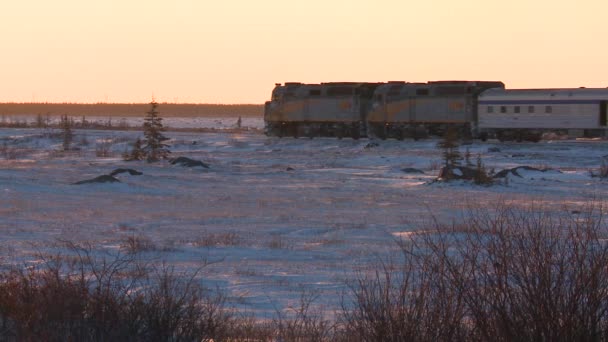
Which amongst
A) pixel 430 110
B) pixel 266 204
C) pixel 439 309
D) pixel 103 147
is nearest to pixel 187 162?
pixel 266 204

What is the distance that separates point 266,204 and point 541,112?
28.9 m

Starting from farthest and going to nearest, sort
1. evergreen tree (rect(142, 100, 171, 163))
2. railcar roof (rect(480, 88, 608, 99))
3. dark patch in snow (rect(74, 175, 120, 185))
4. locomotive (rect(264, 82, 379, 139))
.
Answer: locomotive (rect(264, 82, 379, 139)), railcar roof (rect(480, 88, 608, 99)), evergreen tree (rect(142, 100, 171, 163)), dark patch in snow (rect(74, 175, 120, 185))

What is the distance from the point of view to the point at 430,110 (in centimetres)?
5544

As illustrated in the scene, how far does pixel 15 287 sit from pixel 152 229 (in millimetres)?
10780

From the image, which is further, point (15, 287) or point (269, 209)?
point (269, 209)

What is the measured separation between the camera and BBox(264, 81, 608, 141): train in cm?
5047

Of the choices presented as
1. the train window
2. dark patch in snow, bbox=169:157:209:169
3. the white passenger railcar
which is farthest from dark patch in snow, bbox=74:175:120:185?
the train window

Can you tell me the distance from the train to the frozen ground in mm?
2162

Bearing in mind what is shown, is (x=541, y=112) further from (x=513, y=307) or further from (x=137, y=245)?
(x=513, y=307)

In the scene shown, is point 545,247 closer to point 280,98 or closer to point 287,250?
point 287,250

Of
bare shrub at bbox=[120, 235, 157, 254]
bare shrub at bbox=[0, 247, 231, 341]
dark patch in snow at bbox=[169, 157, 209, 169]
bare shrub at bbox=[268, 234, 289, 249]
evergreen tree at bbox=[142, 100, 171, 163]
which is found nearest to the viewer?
bare shrub at bbox=[0, 247, 231, 341]

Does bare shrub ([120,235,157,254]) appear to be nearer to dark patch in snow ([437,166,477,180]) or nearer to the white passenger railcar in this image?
dark patch in snow ([437,166,477,180])

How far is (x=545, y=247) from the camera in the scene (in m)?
7.89

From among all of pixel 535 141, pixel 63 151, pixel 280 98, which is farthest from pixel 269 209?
pixel 280 98
